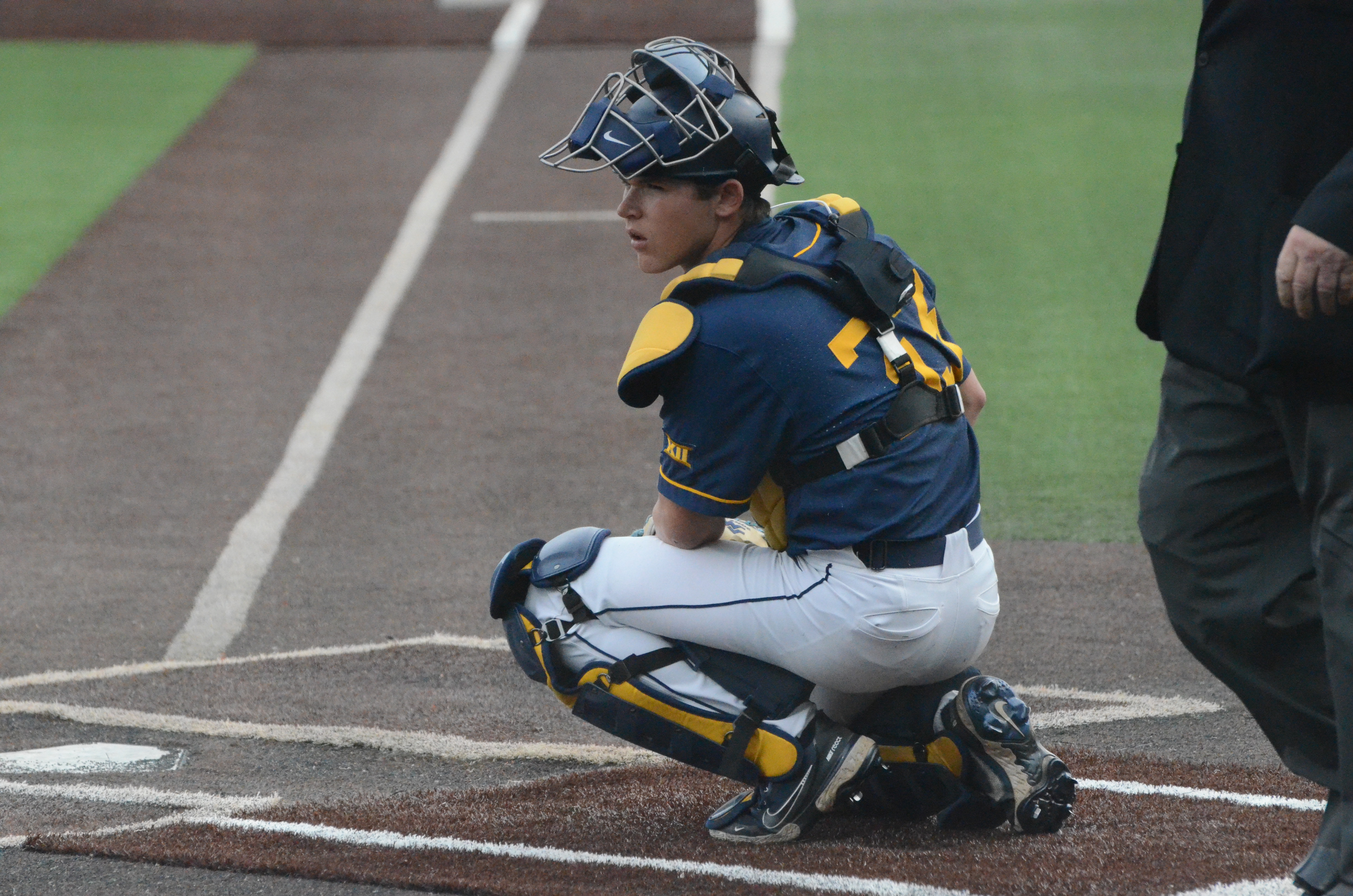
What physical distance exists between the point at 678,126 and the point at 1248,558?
1294 mm

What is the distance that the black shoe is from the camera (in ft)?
9.22

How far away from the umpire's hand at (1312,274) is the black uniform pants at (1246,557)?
235 millimetres

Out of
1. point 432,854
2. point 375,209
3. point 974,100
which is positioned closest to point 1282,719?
point 432,854

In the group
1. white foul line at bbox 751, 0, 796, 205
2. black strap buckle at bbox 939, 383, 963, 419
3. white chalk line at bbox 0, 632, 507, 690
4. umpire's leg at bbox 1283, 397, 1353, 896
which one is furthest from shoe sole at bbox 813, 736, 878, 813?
white foul line at bbox 751, 0, 796, 205

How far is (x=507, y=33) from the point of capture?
16.6 meters

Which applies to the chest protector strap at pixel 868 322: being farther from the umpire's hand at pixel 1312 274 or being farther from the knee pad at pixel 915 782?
the umpire's hand at pixel 1312 274

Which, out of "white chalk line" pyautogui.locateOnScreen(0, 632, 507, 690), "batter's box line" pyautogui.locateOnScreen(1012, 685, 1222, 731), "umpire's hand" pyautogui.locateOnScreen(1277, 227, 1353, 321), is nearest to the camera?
"umpire's hand" pyautogui.locateOnScreen(1277, 227, 1353, 321)

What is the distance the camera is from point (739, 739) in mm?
3381

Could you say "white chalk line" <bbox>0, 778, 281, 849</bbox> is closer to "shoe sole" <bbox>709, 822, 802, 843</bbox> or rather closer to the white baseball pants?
the white baseball pants

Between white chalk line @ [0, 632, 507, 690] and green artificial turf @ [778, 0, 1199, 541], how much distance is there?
2.17m

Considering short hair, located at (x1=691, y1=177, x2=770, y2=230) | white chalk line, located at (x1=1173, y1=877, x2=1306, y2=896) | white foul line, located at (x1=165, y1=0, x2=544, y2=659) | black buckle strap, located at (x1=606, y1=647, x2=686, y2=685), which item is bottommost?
white foul line, located at (x1=165, y1=0, x2=544, y2=659)

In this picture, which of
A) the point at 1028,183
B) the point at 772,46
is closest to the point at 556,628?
the point at 1028,183

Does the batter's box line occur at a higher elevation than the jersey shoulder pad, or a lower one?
lower

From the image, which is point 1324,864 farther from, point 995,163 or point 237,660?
point 995,163
